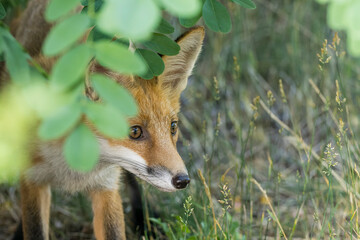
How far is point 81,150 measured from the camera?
1249 mm

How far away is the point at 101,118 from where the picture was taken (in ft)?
4.15

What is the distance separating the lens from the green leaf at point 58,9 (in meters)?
1.37

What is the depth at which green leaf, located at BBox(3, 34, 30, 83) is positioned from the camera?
163cm

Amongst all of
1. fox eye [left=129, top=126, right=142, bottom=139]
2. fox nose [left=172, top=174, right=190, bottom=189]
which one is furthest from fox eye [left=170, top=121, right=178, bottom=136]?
fox nose [left=172, top=174, right=190, bottom=189]

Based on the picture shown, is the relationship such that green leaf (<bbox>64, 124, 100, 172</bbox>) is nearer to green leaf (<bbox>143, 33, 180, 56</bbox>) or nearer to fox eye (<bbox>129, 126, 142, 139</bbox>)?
Result: green leaf (<bbox>143, 33, 180, 56</bbox>)

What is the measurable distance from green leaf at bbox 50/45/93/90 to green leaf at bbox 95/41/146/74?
35 mm

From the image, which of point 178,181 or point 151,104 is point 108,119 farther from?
point 151,104

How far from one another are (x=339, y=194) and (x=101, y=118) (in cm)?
300

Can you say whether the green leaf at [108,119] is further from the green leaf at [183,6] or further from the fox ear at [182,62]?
the fox ear at [182,62]

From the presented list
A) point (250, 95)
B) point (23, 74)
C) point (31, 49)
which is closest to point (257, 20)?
point (250, 95)

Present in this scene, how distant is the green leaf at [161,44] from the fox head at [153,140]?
496 mm

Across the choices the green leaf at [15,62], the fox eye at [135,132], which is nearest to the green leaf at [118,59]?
the green leaf at [15,62]

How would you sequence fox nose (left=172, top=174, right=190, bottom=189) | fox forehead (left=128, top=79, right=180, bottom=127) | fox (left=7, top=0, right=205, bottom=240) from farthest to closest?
fox forehead (left=128, top=79, right=180, bottom=127) → fox (left=7, top=0, right=205, bottom=240) → fox nose (left=172, top=174, right=190, bottom=189)

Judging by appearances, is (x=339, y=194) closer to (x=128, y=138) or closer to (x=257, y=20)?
(x=128, y=138)
